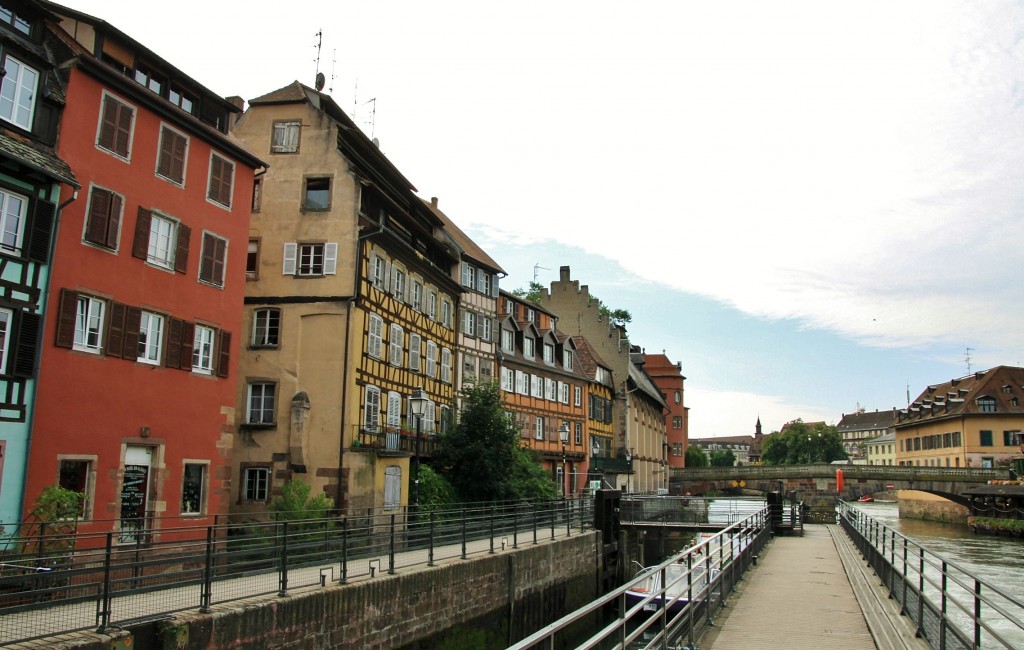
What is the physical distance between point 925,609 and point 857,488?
6427 centimetres

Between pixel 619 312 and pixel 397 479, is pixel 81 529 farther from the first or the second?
pixel 619 312

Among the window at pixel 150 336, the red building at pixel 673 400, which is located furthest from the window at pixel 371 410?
the red building at pixel 673 400

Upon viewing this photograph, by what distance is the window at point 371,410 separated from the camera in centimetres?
2644

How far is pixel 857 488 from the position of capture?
69562mm

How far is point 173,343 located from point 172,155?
438cm

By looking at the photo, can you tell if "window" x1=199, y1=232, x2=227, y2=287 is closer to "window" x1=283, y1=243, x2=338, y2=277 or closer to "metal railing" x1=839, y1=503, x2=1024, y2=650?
"window" x1=283, y1=243, x2=338, y2=277

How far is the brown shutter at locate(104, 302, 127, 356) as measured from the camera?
17.3 metres

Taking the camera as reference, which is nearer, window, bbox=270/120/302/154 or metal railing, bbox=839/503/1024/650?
metal railing, bbox=839/503/1024/650

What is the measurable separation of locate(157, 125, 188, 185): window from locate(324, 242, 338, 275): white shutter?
7006 millimetres

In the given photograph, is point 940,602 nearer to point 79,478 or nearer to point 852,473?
point 79,478

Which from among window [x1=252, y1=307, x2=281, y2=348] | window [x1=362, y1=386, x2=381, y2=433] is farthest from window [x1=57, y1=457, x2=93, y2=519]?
window [x1=362, y1=386, x2=381, y2=433]

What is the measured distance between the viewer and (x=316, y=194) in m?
27.2

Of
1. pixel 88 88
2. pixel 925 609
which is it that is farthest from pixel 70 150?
pixel 925 609

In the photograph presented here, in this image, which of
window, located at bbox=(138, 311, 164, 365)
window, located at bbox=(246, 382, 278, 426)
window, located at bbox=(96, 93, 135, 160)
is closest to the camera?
window, located at bbox=(96, 93, 135, 160)
